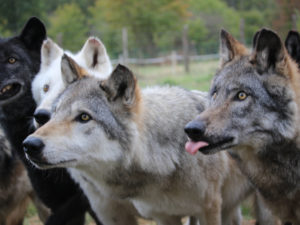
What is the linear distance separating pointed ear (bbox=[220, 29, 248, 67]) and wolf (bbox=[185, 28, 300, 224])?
209mm

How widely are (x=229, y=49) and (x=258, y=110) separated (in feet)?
2.54

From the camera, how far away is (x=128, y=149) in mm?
3516

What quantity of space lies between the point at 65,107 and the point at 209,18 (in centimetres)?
4005

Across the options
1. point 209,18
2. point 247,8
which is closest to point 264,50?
point 209,18

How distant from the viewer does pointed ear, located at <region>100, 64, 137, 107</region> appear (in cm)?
346

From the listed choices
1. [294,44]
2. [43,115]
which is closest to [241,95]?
[294,44]

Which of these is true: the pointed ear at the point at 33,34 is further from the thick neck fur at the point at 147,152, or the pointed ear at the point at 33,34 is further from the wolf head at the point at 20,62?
the thick neck fur at the point at 147,152

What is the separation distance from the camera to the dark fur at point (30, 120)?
184 inches

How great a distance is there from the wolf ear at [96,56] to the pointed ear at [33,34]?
100 centimetres

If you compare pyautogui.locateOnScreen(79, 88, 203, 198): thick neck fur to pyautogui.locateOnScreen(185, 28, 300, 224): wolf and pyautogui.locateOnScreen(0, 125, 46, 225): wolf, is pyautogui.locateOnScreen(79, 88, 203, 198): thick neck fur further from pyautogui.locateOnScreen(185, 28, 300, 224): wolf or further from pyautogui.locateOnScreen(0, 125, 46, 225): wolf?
pyautogui.locateOnScreen(0, 125, 46, 225): wolf

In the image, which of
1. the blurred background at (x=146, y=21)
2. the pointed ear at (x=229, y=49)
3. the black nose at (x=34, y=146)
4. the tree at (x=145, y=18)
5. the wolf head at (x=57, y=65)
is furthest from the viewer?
the tree at (x=145, y=18)

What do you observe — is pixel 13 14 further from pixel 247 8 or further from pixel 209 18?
pixel 247 8

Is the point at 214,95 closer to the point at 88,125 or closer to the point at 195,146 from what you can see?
the point at 195,146

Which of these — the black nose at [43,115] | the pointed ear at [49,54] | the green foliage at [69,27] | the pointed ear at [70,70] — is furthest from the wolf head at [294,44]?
the green foliage at [69,27]
